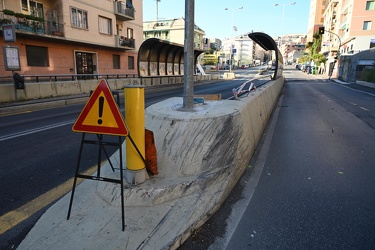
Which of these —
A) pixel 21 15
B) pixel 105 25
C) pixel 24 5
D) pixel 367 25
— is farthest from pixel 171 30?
pixel 21 15

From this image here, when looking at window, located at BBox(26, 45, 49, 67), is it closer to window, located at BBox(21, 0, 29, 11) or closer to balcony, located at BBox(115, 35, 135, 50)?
window, located at BBox(21, 0, 29, 11)

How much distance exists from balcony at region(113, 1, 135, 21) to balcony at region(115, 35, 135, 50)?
2342 millimetres

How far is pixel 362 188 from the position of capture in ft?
12.4

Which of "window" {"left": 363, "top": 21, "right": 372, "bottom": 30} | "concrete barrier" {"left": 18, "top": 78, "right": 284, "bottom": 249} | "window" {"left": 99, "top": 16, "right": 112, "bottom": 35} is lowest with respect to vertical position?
"concrete barrier" {"left": 18, "top": 78, "right": 284, "bottom": 249}

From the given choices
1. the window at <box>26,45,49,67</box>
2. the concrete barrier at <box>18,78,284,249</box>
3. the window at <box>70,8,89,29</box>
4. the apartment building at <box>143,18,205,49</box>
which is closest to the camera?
the concrete barrier at <box>18,78,284,249</box>

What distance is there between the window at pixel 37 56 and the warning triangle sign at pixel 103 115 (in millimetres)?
21536

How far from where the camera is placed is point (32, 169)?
434cm

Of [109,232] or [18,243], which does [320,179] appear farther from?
[18,243]

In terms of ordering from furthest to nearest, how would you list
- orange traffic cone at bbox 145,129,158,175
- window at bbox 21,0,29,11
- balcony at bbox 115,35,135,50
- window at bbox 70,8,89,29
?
balcony at bbox 115,35,135,50
window at bbox 70,8,89,29
window at bbox 21,0,29,11
orange traffic cone at bbox 145,129,158,175

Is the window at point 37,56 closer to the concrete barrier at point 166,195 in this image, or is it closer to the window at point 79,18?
the window at point 79,18

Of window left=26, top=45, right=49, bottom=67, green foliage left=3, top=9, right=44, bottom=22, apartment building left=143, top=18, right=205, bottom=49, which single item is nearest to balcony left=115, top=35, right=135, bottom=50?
window left=26, top=45, right=49, bottom=67

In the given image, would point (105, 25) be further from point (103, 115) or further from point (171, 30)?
point (171, 30)

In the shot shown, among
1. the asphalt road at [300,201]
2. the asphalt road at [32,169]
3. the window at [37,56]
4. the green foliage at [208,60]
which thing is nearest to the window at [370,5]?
the asphalt road at [300,201]

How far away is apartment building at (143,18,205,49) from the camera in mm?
71125
